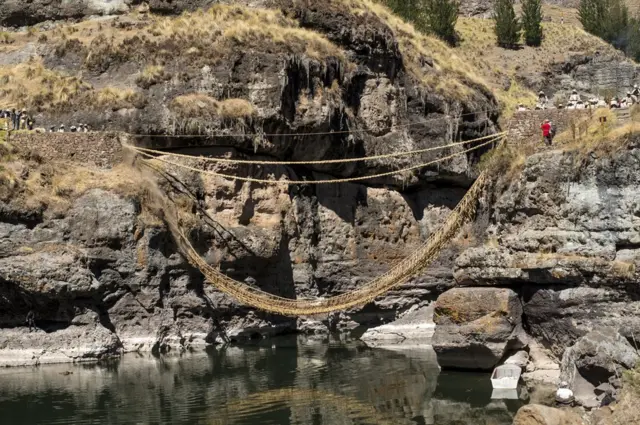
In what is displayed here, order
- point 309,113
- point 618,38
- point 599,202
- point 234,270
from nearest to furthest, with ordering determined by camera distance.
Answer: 1. point 599,202
2. point 234,270
3. point 309,113
4. point 618,38

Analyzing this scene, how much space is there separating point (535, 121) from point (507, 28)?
41151 mm

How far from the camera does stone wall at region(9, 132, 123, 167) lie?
34375 millimetres

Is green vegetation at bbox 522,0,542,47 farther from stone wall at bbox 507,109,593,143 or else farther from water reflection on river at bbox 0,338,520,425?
stone wall at bbox 507,109,593,143

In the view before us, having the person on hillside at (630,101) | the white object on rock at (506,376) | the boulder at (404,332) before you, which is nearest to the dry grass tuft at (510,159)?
the person on hillside at (630,101)

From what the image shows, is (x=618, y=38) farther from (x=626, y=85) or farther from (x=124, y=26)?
(x=124, y=26)

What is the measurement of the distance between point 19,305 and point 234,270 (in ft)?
30.7

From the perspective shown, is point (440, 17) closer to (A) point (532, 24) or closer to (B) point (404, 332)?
(A) point (532, 24)

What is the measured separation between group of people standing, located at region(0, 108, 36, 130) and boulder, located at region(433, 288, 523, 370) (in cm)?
1898

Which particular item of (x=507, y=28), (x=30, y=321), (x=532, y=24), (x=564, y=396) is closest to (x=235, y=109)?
(x=30, y=321)

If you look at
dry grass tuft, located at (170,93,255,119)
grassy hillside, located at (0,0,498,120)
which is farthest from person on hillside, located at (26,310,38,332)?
dry grass tuft, located at (170,93,255,119)

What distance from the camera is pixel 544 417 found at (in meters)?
17.1

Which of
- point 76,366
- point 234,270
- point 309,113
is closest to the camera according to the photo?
point 76,366

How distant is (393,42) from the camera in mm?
45438

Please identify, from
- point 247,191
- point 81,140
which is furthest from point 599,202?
point 81,140
